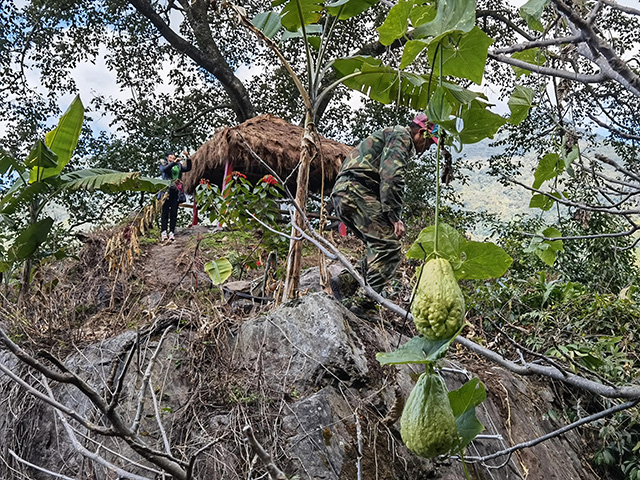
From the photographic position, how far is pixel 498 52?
5.16 feet

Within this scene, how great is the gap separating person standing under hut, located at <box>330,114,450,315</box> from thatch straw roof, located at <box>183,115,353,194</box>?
16.5ft

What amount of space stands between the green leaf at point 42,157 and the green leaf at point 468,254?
379cm

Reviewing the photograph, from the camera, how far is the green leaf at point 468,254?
0.68 m

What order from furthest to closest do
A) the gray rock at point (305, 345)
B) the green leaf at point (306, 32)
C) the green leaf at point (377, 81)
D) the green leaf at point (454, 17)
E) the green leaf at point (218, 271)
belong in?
1. the green leaf at point (218, 271)
2. the green leaf at point (306, 32)
3. the gray rock at point (305, 345)
4. the green leaf at point (377, 81)
5. the green leaf at point (454, 17)

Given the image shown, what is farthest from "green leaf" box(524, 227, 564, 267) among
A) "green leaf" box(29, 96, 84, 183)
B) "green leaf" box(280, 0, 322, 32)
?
"green leaf" box(29, 96, 84, 183)

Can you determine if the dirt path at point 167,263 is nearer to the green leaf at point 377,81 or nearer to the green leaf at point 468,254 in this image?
the green leaf at point 377,81

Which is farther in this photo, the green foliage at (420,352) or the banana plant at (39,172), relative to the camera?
the banana plant at (39,172)

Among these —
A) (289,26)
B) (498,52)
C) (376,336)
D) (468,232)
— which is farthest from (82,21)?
(498,52)

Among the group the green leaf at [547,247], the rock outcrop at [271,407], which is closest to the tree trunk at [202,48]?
the rock outcrop at [271,407]

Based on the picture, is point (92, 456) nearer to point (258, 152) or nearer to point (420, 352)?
point (420, 352)

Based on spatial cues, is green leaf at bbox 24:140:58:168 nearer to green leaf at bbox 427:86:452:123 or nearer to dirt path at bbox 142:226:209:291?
dirt path at bbox 142:226:209:291

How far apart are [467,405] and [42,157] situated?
3957 millimetres

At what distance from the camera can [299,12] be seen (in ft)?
9.37

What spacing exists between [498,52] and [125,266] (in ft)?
16.3
